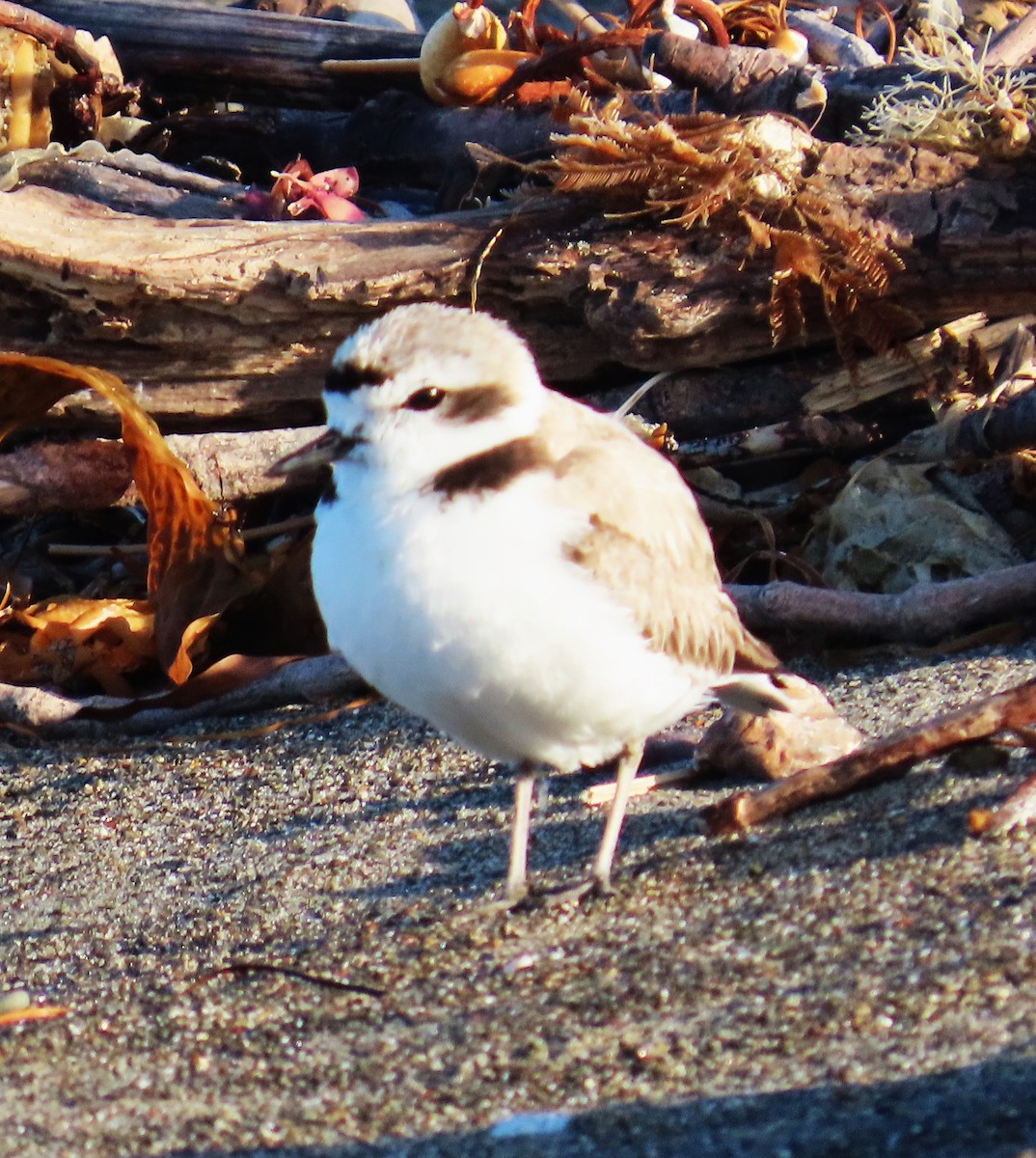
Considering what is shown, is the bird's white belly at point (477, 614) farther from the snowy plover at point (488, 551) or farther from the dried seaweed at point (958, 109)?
the dried seaweed at point (958, 109)

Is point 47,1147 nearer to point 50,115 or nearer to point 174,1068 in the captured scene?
point 174,1068

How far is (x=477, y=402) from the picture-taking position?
3.21 meters

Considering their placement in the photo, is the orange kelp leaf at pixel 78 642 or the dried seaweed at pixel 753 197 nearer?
the dried seaweed at pixel 753 197

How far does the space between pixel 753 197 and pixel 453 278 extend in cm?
101

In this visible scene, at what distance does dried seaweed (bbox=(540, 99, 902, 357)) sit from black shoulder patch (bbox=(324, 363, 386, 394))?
2114 mm

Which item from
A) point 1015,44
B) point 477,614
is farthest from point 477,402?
point 1015,44

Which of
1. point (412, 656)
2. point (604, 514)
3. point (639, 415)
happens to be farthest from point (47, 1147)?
point (639, 415)

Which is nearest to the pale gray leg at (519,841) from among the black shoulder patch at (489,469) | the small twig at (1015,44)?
the black shoulder patch at (489,469)

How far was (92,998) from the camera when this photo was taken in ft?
10.2

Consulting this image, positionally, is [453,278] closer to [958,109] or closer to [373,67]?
[958,109]

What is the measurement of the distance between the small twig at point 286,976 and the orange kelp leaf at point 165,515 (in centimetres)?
204

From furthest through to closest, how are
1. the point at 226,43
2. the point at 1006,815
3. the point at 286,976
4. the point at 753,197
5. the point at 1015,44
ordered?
the point at 226,43 < the point at 1015,44 < the point at 753,197 < the point at 1006,815 < the point at 286,976

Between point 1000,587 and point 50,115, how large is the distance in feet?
13.1

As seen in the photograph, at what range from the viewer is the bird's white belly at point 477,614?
3.02m
